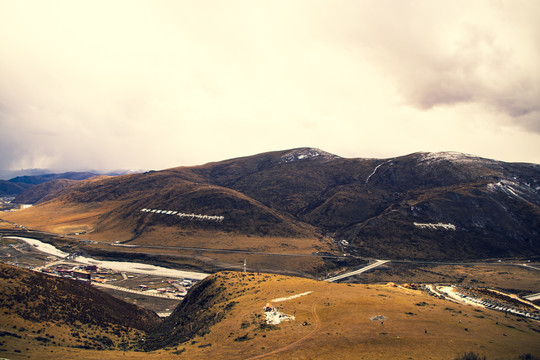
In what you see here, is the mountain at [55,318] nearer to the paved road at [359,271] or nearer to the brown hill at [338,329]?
the brown hill at [338,329]

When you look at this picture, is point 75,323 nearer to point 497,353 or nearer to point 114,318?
point 114,318

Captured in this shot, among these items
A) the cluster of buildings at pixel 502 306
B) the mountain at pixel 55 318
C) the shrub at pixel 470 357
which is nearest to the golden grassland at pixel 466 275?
the cluster of buildings at pixel 502 306

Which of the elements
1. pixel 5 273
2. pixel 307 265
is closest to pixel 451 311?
pixel 5 273

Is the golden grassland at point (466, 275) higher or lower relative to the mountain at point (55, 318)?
lower

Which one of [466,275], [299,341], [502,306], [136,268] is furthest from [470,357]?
[136,268]

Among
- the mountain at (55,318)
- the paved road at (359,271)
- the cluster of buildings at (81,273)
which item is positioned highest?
the mountain at (55,318)

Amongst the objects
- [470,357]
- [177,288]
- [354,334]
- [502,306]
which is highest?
[470,357]

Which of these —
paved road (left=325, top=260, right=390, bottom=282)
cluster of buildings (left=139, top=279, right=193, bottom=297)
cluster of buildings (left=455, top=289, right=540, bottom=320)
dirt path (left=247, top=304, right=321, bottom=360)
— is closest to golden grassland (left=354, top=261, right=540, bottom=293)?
paved road (left=325, top=260, right=390, bottom=282)

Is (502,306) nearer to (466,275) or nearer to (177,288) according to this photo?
(466,275)

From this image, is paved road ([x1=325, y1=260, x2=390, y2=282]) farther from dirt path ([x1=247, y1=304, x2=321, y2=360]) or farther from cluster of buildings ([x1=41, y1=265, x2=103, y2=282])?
cluster of buildings ([x1=41, y1=265, x2=103, y2=282])
